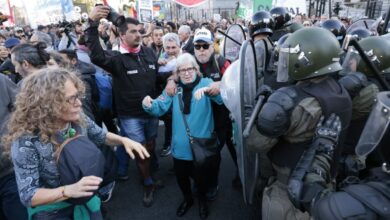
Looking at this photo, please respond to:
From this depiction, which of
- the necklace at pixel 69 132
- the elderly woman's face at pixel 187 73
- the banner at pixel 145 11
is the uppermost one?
the banner at pixel 145 11

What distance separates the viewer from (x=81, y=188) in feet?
5.19

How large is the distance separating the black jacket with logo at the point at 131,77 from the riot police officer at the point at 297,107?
186 centimetres

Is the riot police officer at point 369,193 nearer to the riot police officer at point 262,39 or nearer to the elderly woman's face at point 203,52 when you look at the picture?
the riot police officer at point 262,39

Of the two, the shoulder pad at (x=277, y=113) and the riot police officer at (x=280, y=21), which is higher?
the riot police officer at (x=280, y=21)

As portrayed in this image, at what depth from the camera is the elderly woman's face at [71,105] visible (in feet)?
5.70

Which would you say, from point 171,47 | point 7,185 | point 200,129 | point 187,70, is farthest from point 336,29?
point 7,185

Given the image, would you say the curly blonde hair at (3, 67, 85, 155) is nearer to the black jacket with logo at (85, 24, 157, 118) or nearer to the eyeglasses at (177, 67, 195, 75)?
the eyeglasses at (177, 67, 195, 75)

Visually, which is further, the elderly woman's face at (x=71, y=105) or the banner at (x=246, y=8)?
the banner at (x=246, y=8)

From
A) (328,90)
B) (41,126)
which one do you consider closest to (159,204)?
(41,126)

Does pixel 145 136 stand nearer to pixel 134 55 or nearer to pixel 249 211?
pixel 134 55

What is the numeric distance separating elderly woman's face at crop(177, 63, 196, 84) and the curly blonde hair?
1.45m

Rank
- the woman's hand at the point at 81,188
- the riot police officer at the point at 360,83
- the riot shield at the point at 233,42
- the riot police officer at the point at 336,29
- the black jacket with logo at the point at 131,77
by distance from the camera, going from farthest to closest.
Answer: the riot shield at the point at 233,42
the riot police officer at the point at 336,29
the black jacket with logo at the point at 131,77
the riot police officer at the point at 360,83
the woman's hand at the point at 81,188

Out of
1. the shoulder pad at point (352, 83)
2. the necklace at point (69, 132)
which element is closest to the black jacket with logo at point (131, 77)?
the necklace at point (69, 132)

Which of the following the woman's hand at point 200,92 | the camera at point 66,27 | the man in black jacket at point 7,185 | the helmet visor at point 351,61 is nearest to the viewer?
the man in black jacket at point 7,185
